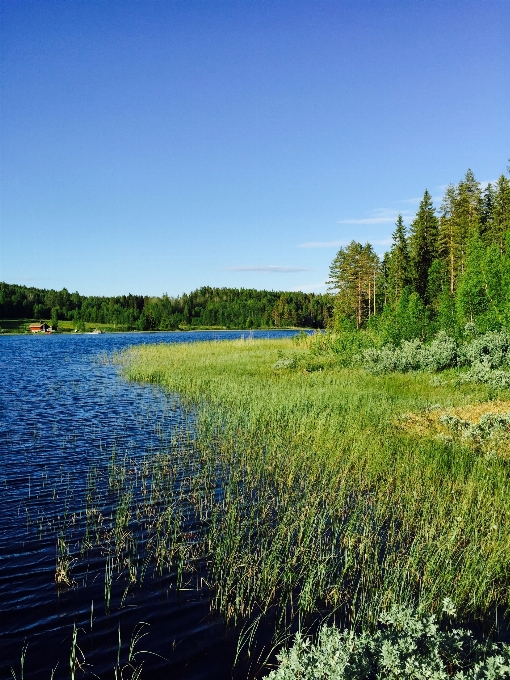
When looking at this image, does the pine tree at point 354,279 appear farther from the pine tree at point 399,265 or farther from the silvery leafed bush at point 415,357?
the silvery leafed bush at point 415,357

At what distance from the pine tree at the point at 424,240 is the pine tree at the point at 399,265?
50.0 inches

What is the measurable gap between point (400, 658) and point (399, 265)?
61.0 metres

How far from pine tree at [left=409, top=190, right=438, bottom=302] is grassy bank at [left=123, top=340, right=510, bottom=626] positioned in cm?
4383

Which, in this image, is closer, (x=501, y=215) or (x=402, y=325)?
(x=402, y=325)

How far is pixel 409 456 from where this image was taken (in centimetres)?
1226

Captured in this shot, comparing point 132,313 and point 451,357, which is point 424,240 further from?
point 132,313

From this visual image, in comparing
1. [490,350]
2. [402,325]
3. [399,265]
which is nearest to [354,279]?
[399,265]

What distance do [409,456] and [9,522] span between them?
9646mm

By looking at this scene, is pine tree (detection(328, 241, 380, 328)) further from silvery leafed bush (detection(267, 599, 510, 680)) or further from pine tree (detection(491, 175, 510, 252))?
silvery leafed bush (detection(267, 599, 510, 680))

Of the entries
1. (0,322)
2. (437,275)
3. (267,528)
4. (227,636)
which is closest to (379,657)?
(227,636)

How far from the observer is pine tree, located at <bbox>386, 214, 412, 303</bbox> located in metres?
60.2

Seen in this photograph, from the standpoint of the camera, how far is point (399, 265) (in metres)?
61.4

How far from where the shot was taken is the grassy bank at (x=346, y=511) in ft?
22.4

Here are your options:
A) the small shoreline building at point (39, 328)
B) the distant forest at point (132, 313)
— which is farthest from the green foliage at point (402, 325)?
the distant forest at point (132, 313)
